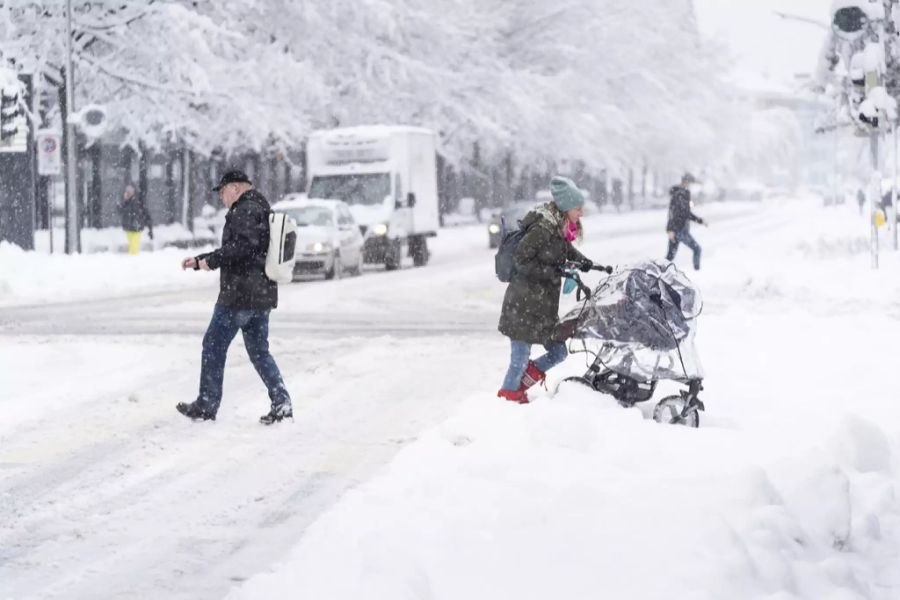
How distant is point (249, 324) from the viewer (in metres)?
10.0

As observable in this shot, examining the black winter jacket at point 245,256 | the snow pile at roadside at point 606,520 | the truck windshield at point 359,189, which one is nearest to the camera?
the snow pile at roadside at point 606,520

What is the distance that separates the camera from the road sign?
26.6 meters

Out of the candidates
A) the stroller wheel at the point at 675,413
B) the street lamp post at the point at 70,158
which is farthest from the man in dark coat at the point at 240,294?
the street lamp post at the point at 70,158

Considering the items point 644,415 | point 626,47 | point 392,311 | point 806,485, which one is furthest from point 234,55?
point 806,485

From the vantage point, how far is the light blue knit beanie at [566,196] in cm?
922

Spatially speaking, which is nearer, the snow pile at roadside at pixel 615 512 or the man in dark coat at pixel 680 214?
the snow pile at roadside at pixel 615 512

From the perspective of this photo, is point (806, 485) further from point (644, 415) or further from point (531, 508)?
point (644, 415)

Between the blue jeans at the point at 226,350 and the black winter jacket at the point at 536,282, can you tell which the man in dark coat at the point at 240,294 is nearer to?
the blue jeans at the point at 226,350

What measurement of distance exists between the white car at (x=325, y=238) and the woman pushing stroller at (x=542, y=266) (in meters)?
16.6

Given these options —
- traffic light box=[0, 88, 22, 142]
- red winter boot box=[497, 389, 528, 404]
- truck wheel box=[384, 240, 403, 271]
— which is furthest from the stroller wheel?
truck wheel box=[384, 240, 403, 271]

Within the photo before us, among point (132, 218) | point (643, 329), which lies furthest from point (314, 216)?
point (643, 329)

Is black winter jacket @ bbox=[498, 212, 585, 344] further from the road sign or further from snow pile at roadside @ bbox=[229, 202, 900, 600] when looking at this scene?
the road sign

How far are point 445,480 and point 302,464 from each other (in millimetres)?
1497

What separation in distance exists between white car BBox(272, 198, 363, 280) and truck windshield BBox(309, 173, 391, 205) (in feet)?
7.56
